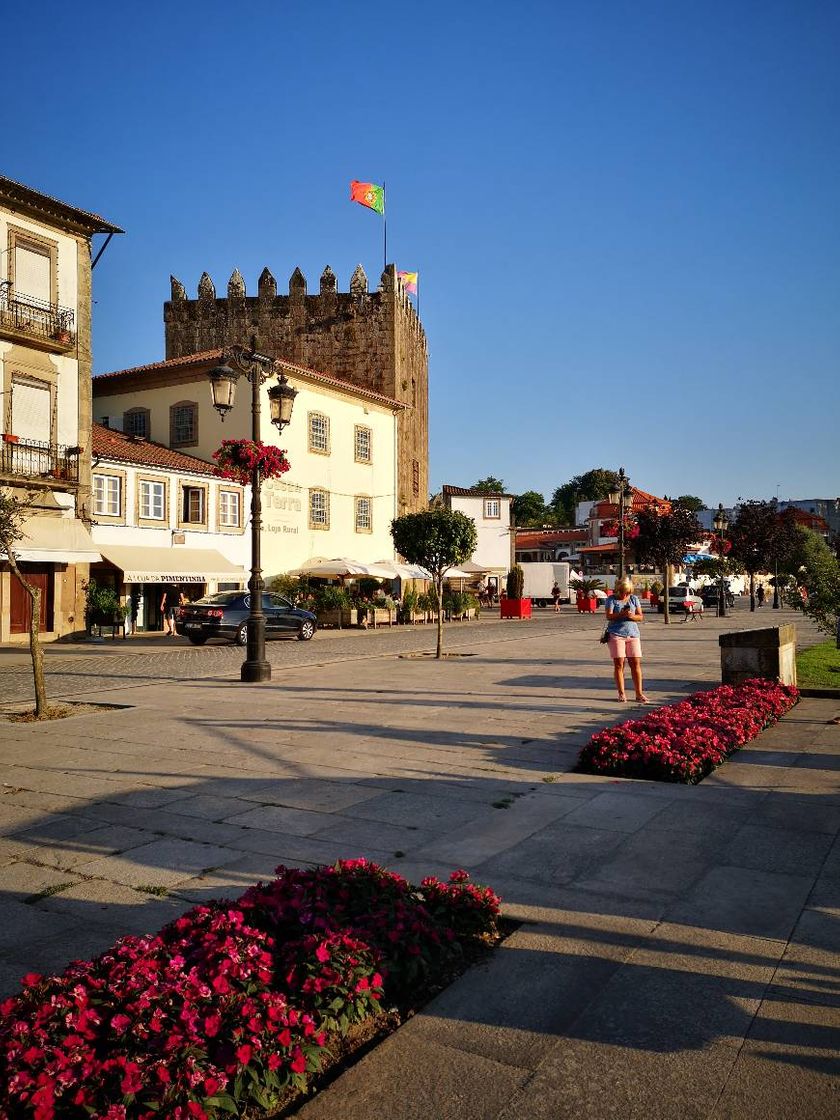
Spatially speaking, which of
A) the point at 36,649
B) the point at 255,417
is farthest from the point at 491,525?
the point at 36,649

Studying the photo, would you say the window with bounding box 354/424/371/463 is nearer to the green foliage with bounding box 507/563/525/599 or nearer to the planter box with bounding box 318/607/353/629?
the planter box with bounding box 318/607/353/629

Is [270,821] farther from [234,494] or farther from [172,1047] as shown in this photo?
[234,494]

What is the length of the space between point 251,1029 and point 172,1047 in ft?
0.77

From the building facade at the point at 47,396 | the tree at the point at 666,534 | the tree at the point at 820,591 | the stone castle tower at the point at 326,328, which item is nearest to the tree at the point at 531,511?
the stone castle tower at the point at 326,328

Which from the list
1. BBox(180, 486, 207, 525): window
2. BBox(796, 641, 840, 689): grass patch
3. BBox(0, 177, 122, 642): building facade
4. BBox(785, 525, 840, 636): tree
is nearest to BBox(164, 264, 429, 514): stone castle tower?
BBox(180, 486, 207, 525): window

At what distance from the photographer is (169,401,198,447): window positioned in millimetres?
33312

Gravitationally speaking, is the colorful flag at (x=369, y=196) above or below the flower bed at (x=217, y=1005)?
above

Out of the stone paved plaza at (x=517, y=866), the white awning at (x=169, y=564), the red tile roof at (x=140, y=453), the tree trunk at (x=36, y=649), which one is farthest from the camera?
the red tile roof at (x=140, y=453)

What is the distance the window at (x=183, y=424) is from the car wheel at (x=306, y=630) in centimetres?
1107

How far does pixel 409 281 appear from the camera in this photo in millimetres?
46250

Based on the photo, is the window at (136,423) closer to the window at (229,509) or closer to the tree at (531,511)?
the window at (229,509)

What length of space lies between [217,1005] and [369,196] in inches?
1876

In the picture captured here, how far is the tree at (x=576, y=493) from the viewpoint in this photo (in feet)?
342

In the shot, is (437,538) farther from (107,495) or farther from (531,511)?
(531,511)
